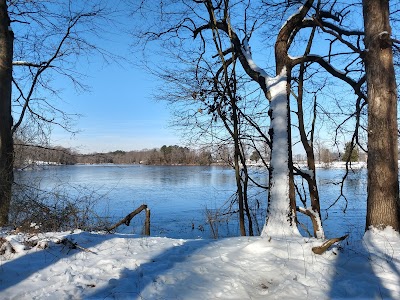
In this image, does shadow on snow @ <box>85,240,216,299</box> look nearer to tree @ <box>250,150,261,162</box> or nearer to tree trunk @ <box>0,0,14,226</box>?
tree trunk @ <box>0,0,14,226</box>

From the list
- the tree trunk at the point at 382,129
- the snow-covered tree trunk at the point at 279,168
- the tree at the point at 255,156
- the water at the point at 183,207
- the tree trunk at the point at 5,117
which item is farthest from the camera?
the tree at the point at 255,156

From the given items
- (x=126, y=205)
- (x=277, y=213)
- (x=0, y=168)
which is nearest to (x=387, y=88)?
(x=277, y=213)

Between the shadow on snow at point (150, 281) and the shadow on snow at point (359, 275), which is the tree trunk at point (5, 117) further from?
the shadow on snow at point (359, 275)

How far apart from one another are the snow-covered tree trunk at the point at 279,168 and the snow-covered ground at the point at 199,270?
2.98 ft

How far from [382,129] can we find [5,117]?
6.56 meters

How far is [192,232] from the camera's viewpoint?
11016mm

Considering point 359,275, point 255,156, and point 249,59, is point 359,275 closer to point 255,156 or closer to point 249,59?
point 249,59

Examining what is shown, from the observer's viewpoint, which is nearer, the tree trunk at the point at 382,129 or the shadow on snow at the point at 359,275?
the shadow on snow at the point at 359,275

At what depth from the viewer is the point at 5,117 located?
6.20m

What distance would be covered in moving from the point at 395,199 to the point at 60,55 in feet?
26.0

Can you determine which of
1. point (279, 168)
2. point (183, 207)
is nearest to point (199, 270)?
point (279, 168)

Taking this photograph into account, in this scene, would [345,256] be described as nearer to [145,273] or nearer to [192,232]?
[145,273]

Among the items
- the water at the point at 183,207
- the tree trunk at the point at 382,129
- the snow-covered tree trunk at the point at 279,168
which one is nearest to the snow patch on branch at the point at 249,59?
the snow-covered tree trunk at the point at 279,168

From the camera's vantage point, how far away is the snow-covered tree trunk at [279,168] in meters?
5.35
